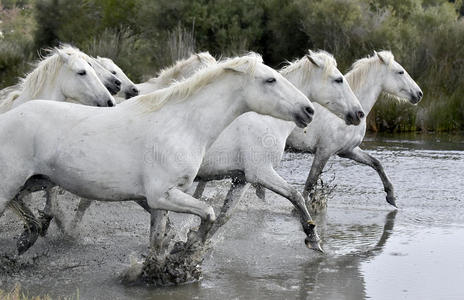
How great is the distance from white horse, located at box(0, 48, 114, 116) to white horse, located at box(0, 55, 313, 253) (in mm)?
1445

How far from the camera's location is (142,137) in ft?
19.8

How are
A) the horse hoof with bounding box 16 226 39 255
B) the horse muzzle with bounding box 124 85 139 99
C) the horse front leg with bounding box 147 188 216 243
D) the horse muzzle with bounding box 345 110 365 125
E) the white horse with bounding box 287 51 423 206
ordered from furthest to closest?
the horse muzzle with bounding box 124 85 139 99 < the white horse with bounding box 287 51 423 206 < the horse muzzle with bounding box 345 110 365 125 < the horse hoof with bounding box 16 226 39 255 < the horse front leg with bounding box 147 188 216 243

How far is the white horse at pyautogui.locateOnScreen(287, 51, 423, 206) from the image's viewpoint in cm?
961

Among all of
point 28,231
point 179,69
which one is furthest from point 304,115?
point 179,69

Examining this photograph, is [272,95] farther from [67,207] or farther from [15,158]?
[67,207]

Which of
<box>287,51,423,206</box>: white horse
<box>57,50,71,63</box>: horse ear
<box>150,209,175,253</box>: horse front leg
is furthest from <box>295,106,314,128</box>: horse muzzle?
<box>287,51,423,206</box>: white horse

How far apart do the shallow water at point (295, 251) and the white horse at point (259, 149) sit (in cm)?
57

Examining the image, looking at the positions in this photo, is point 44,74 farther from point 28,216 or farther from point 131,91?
point 131,91

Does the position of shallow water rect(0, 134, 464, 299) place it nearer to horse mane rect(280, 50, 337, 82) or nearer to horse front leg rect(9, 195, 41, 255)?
horse front leg rect(9, 195, 41, 255)

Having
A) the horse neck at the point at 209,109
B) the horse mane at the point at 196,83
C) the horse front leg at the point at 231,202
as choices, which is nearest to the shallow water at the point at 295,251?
the horse front leg at the point at 231,202

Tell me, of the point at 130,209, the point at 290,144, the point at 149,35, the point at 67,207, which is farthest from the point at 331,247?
the point at 149,35

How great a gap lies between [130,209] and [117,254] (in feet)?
8.04

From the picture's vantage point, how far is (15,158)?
5.92 metres

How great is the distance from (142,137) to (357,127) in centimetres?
425
